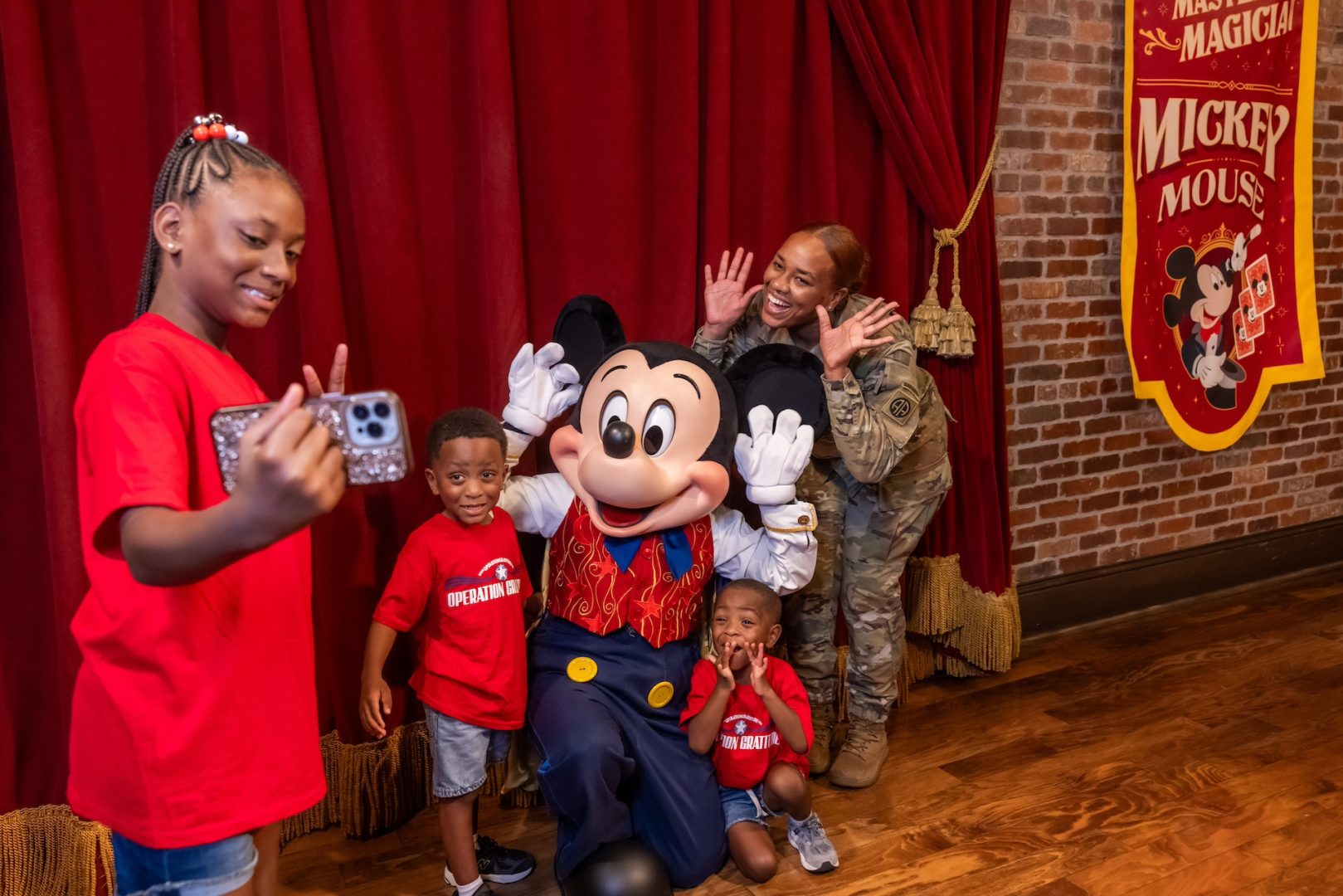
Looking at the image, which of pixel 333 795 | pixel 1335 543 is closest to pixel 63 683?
pixel 333 795

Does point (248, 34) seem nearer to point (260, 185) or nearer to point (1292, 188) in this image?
point (260, 185)

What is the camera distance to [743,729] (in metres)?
2.09

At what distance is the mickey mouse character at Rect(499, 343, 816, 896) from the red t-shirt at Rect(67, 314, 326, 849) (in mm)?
740

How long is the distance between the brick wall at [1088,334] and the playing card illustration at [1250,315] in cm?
34

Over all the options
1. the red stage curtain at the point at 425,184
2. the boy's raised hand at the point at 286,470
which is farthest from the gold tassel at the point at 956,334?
the boy's raised hand at the point at 286,470

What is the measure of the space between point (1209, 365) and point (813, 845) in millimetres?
2218

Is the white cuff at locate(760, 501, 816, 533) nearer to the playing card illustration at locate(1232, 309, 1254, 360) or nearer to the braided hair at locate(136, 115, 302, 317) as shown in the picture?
the braided hair at locate(136, 115, 302, 317)

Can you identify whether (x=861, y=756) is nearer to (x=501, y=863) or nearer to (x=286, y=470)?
(x=501, y=863)

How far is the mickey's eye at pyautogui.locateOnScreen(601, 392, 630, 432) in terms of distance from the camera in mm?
1958

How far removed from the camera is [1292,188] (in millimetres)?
3479

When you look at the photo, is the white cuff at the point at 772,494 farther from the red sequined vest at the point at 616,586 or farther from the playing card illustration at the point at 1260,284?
the playing card illustration at the point at 1260,284

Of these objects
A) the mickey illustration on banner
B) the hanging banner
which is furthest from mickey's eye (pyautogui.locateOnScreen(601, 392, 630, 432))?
the mickey illustration on banner

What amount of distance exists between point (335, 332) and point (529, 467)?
0.52 metres

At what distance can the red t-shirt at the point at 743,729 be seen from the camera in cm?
209
